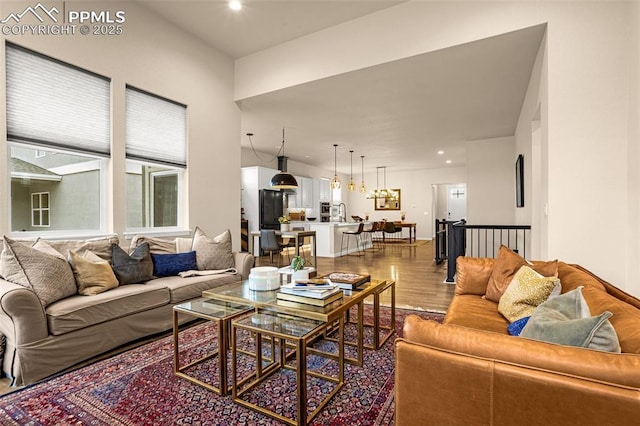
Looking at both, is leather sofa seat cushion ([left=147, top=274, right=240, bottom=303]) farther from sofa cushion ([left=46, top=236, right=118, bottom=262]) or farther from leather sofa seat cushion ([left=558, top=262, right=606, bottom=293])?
leather sofa seat cushion ([left=558, top=262, right=606, bottom=293])

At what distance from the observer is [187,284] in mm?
3143

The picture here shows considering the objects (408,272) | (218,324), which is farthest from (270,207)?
(218,324)

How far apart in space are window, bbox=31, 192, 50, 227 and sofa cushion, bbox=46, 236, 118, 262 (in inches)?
14.8

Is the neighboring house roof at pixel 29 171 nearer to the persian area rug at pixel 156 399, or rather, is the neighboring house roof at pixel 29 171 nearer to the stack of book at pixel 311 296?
the persian area rug at pixel 156 399

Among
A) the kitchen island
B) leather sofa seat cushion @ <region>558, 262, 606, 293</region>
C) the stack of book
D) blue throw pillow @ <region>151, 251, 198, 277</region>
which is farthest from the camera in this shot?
the kitchen island

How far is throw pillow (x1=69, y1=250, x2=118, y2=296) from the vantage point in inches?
102

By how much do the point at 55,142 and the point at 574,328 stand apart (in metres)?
3.95

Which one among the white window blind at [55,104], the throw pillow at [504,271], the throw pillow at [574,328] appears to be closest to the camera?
the throw pillow at [574,328]

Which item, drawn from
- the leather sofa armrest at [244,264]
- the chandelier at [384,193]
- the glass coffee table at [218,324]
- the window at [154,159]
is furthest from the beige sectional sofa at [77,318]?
the chandelier at [384,193]

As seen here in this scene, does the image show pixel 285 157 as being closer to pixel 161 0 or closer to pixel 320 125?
pixel 320 125

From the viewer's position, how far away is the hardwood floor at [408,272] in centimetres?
396

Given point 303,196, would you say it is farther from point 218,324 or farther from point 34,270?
point 218,324

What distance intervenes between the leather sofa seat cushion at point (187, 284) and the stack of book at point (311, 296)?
53.3 inches

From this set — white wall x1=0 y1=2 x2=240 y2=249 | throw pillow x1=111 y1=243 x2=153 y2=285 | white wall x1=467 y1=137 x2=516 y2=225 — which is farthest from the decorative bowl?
white wall x1=467 y1=137 x2=516 y2=225
